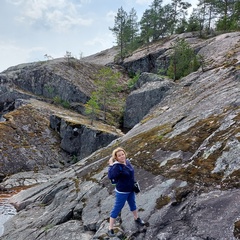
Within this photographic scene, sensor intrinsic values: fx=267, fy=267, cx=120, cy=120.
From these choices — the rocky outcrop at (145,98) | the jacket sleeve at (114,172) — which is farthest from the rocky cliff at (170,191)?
the rocky outcrop at (145,98)

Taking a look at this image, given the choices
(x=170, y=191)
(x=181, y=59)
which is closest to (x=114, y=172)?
(x=170, y=191)

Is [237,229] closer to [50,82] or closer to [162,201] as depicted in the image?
[162,201]

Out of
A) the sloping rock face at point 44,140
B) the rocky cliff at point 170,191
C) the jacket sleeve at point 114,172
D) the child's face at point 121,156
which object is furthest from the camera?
the sloping rock face at point 44,140

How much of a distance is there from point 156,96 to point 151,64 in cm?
3505

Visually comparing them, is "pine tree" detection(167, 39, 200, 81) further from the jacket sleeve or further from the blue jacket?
the jacket sleeve

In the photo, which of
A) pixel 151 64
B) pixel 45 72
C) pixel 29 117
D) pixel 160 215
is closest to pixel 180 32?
pixel 151 64

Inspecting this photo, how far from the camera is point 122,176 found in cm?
1059

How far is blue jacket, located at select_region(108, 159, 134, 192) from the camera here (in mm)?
10469

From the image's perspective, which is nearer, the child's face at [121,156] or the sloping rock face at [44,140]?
the child's face at [121,156]

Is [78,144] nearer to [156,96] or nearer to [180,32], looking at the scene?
[156,96]

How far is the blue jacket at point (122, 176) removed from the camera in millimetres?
10469

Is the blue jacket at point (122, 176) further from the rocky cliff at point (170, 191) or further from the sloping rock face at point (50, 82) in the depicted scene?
the sloping rock face at point (50, 82)

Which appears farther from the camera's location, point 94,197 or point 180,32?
point 180,32

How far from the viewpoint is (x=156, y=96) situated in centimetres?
4562
